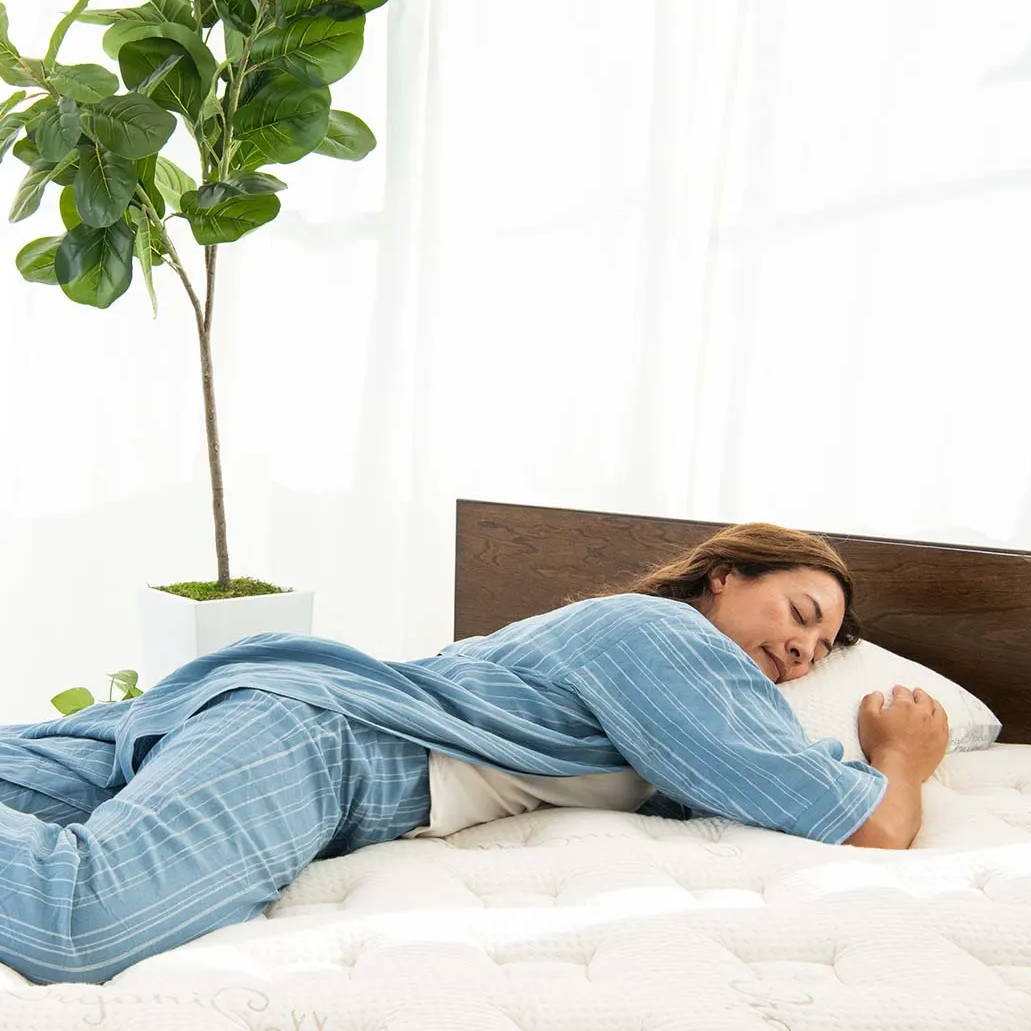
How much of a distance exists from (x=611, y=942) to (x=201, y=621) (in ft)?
5.37

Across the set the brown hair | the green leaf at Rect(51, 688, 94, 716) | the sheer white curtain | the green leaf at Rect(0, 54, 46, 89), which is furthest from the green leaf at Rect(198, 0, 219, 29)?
the brown hair

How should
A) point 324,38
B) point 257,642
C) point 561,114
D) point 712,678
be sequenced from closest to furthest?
point 712,678 → point 257,642 → point 324,38 → point 561,114

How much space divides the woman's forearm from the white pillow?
99 mm

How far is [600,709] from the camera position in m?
1.33

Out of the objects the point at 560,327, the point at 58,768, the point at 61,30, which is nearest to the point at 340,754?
the point at 58,768

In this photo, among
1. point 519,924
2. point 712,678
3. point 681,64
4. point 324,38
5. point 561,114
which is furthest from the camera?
point 561,114

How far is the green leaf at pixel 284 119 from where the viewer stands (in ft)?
7.86

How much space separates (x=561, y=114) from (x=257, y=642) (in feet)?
6.36

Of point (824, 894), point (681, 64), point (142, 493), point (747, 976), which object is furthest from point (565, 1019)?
point (142, 493)

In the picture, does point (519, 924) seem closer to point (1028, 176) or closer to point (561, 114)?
point (1028, 176)

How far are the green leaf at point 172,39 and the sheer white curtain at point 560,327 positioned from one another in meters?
0.86

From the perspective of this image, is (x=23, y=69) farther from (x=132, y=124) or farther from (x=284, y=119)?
(x=284, y=119)

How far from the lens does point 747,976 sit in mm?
901

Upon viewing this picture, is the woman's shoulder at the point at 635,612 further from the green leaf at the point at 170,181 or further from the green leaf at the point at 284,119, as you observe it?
the green leaf at the point at 170,181
